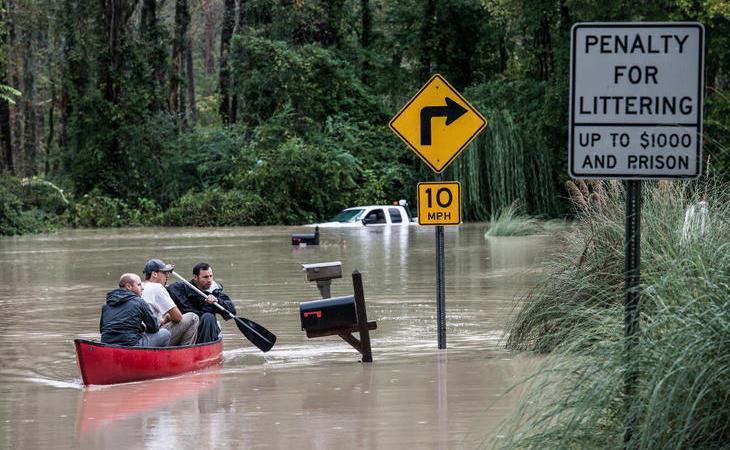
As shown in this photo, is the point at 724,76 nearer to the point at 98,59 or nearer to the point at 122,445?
the point at 98,59

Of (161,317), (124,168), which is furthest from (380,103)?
(161,317)

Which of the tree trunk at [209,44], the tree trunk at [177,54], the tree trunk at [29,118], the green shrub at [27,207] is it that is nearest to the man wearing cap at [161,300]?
the green shrub at [27,207]

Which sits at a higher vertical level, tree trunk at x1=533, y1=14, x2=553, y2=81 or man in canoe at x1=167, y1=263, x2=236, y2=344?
tree trunk at x1=533, y1=14, x2=553, y2=81

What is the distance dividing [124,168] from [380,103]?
11794 millimetres

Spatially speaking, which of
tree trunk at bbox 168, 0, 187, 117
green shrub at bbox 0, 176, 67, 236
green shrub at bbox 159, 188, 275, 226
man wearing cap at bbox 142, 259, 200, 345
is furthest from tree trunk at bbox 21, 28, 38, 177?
man wearing cap at bbox 142, 259, 200, 345

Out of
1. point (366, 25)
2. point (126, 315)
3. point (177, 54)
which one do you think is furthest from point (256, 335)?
point (177, 54)

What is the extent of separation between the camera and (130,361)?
1248cm

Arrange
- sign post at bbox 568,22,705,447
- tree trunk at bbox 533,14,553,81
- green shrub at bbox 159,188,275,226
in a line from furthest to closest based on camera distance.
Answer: tree trunk at bbox 533,14,553,81 → green shrub at bbox 159,188,275,226 → sign post at bbox 568,22,705,447

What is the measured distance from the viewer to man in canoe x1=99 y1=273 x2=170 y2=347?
12727 millimetres

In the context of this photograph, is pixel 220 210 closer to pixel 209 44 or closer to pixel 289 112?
pixel 289 112

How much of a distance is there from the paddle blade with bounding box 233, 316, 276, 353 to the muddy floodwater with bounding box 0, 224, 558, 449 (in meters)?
0.18

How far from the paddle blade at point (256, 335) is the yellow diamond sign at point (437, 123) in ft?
9.52

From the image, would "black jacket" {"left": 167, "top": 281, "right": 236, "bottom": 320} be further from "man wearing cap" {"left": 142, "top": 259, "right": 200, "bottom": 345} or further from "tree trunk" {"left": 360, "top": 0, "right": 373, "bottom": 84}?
"tree trunk" {"left": 360, "top": 0, "right": 373, "bottom": 84}

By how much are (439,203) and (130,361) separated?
3.62 meters
